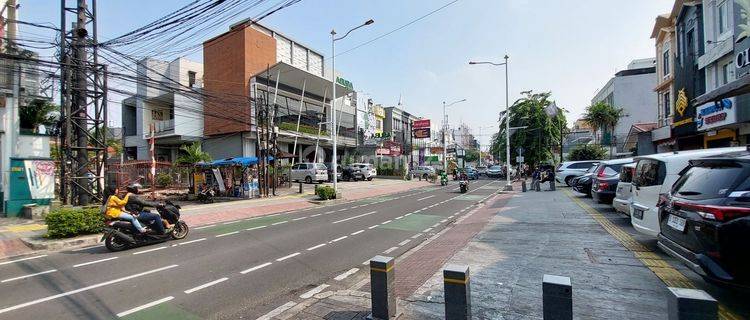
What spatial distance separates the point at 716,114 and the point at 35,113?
32.3 m

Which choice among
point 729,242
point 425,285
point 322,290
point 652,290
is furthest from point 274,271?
point 729,242

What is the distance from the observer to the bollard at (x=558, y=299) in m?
3.37

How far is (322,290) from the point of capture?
5.90m

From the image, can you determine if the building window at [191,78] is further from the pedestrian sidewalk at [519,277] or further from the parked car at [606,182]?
the parked car at [606,182]

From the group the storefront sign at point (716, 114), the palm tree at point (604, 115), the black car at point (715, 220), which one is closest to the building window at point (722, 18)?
the storefront sign at point (716, 114)

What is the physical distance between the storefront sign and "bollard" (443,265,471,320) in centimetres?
1764

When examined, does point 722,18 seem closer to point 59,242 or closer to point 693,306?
point 693,306

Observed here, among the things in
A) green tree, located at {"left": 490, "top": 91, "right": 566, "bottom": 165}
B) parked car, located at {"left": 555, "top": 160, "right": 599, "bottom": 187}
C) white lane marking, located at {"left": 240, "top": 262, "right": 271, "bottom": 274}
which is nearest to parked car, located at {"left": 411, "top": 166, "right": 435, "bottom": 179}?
green tree, located at {"left": 490, "top": 91, "right": 566, "bottom": 165}

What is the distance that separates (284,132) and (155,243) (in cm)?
2411

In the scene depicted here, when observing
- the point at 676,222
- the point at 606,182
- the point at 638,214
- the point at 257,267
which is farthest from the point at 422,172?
the point at 676,222

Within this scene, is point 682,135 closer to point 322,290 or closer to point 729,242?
point 729,242

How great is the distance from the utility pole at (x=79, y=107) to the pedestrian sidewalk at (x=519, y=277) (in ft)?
45.3

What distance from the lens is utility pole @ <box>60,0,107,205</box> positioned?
1466 centimetres

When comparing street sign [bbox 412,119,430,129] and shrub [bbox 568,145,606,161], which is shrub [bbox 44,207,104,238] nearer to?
shrub [bbox 568,145,606,161]
